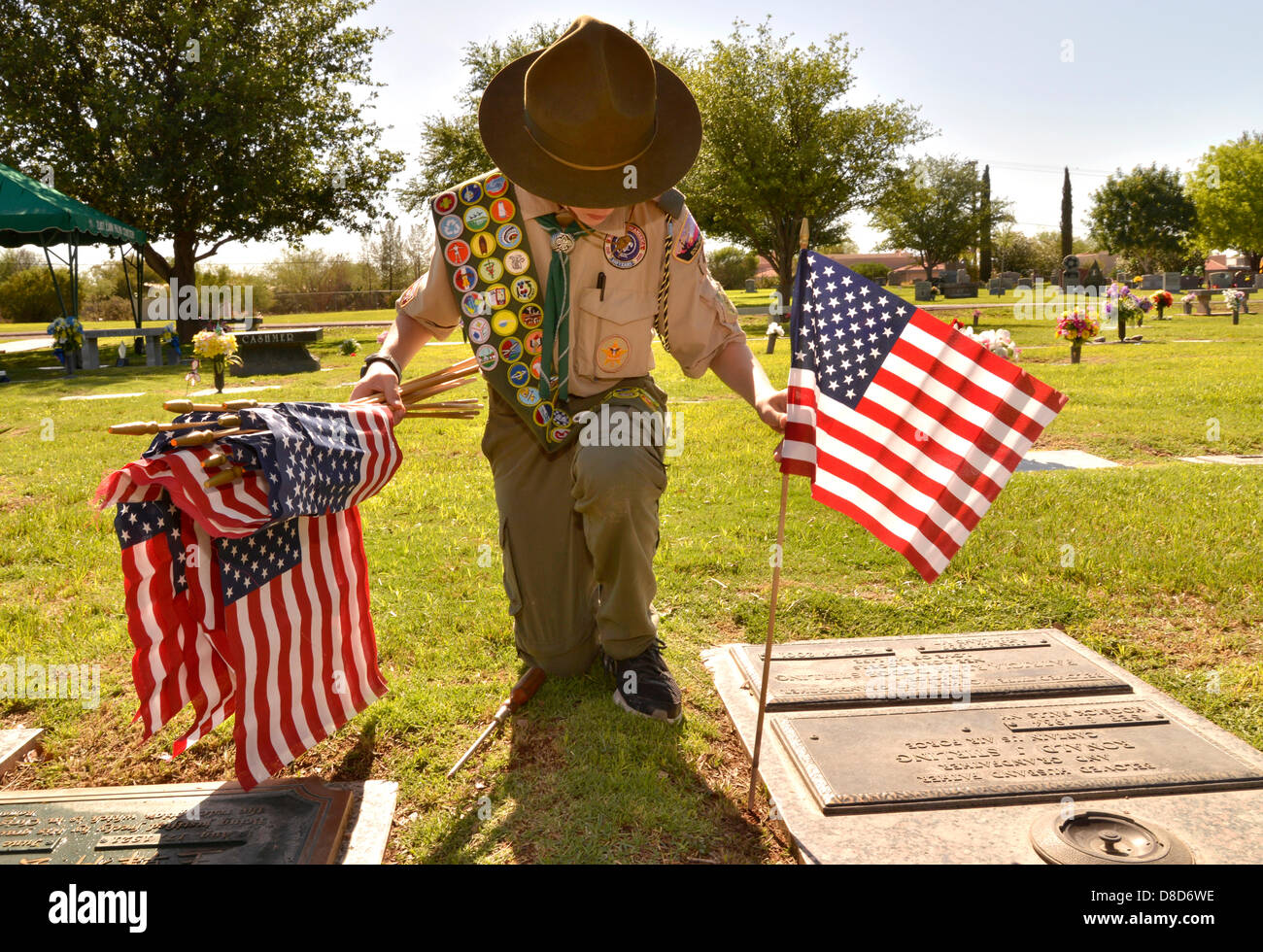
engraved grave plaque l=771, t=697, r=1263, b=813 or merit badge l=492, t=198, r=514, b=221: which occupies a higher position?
merit badge l=492, t=198, r=514, b=221

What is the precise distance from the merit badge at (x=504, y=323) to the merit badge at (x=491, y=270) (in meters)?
0.12

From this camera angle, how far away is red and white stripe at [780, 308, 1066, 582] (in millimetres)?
2646

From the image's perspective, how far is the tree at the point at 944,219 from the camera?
5872 cm

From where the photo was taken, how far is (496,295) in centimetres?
318

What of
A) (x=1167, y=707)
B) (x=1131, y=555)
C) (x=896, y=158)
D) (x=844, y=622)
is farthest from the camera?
(x=896, y=158)

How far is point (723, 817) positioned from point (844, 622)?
1489 mm

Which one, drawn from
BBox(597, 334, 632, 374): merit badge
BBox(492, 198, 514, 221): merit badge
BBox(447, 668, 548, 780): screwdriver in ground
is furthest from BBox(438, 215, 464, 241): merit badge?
BBox(447, 668, 548, 780): screwdriver in ground

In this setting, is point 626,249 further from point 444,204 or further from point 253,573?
point 253,573

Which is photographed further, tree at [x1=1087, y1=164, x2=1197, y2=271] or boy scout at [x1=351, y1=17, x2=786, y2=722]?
tree at [x1=1087, y1=164, x2=1197, y2=271]

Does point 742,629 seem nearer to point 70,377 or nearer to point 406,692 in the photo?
point 406,692

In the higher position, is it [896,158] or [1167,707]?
[896,158]

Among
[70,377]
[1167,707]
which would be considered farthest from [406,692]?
[70,377]

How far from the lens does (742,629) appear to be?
387 centimetres

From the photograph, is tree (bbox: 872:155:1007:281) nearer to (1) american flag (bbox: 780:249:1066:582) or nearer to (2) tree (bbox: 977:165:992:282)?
(2) tree (bbox: 977:165:992:282)
